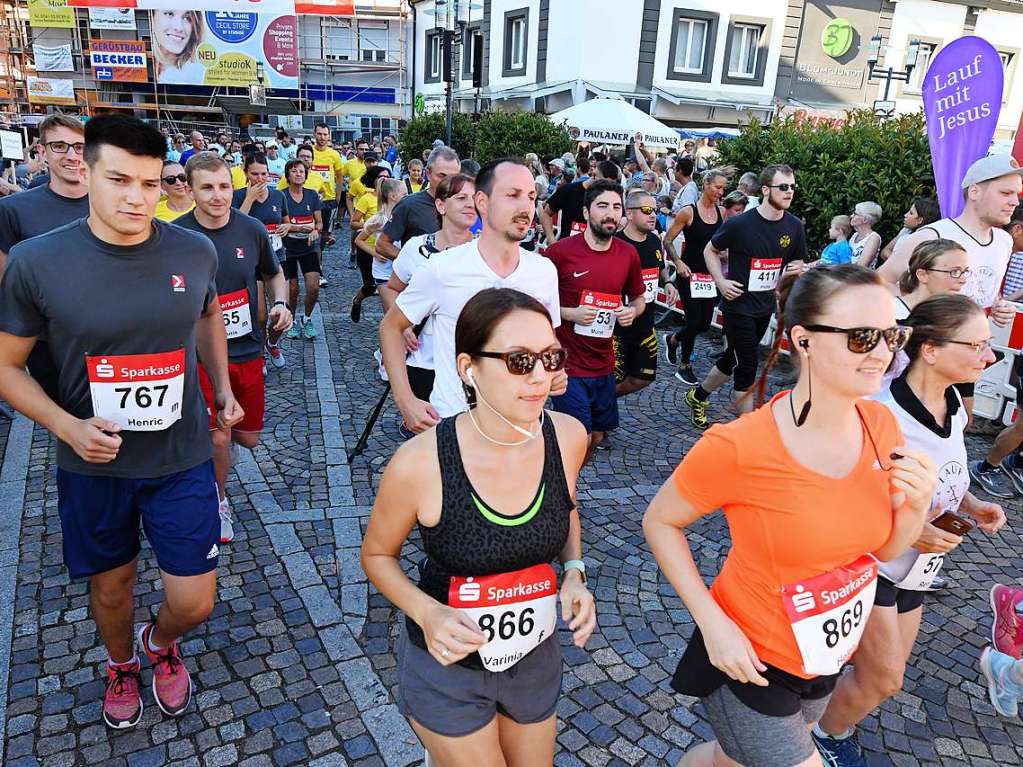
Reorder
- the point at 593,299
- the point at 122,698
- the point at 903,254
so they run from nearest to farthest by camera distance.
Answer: the point at 122,698 < the point at 903,254 < the point at 593,299

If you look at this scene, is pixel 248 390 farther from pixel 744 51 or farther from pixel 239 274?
pixel 744 51

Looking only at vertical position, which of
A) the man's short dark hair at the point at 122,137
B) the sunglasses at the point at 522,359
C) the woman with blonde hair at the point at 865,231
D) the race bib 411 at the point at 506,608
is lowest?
the woman with blonde hair at the point at 865,231

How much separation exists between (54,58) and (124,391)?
50.5 m

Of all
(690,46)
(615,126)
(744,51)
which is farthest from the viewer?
(744,51)

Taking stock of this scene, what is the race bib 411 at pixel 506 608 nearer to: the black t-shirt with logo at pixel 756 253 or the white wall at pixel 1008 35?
the black t-shirt with logo at pixel 756 253

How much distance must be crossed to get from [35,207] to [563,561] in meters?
3.59

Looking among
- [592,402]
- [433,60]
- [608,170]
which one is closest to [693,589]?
[592,402]

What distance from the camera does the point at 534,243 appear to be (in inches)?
471

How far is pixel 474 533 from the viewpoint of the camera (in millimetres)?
1998

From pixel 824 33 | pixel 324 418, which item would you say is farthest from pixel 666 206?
pixel 824 33

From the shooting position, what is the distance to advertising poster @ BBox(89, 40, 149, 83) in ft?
136

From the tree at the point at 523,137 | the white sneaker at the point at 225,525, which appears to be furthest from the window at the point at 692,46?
the white sneaker at the point at 225,525

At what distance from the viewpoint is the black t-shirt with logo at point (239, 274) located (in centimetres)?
451

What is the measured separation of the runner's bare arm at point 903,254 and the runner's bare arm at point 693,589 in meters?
3.12
